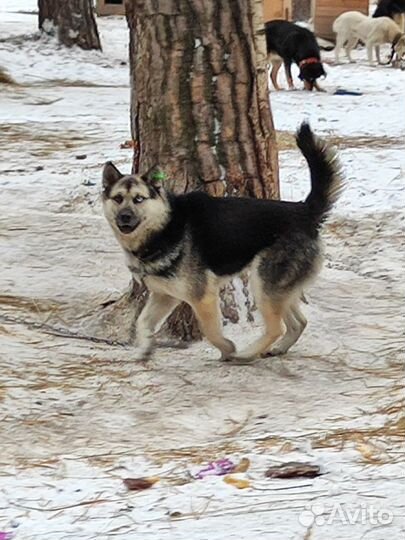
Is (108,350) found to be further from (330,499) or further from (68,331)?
(330,499)

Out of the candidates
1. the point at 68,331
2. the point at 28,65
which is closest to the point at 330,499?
the point at 68,331

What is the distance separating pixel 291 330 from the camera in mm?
6047

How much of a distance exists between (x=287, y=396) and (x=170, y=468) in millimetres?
1201

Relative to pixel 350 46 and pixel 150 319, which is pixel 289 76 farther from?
pixel 150 319

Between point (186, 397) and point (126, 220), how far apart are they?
92 cm

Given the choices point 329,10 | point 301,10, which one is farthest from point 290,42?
point 301,10

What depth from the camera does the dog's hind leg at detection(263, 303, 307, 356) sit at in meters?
6.03

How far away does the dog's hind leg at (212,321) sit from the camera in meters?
5.65

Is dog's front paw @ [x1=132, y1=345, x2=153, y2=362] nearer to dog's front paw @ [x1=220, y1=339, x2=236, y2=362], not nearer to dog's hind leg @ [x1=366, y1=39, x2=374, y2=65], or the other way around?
dog's front paw @ [x1=220, y1=339, x2=236, y2=362]

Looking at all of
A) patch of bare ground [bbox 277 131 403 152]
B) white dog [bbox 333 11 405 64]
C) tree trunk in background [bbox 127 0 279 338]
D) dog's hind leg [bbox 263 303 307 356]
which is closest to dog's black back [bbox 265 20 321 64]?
white dog [bbox 333 11 405 64]

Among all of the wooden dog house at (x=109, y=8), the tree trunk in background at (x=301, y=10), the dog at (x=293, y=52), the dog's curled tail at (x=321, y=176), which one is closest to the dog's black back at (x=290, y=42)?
the dog at (x=293, y=52)

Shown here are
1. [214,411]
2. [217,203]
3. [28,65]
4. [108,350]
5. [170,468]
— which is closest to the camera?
[170,468]

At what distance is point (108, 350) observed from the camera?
6.17 meters

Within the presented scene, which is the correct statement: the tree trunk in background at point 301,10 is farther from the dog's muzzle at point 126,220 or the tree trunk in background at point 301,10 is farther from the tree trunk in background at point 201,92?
the dog's muzzle at point 126,220
